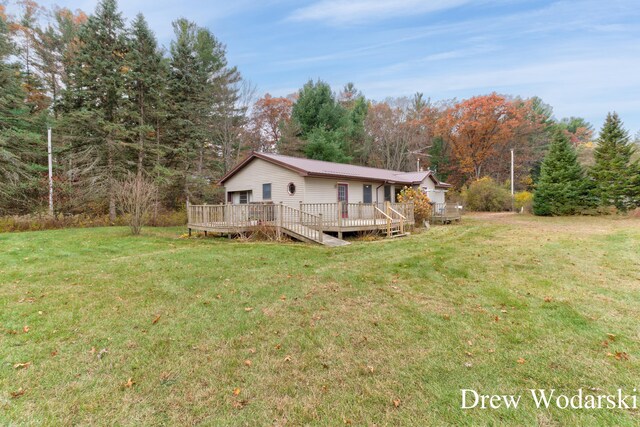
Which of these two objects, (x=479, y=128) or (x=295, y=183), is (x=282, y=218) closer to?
(x=295, y=183)

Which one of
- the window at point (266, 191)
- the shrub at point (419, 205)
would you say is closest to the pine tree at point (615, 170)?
the shrub at point (419, 205)

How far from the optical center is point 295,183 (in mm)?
13648

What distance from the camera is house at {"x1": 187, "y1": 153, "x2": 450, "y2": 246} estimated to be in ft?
36.0

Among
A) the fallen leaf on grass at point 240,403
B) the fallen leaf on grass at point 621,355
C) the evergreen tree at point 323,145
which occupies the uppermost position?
the evergreen tree at point 323,145

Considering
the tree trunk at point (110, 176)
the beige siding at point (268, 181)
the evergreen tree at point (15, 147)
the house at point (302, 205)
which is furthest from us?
the tree trunk at point (110, 176)

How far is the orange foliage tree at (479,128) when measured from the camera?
3172 centimetres

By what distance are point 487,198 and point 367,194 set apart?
15901 mm

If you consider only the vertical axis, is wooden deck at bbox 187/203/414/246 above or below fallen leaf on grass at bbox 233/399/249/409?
above

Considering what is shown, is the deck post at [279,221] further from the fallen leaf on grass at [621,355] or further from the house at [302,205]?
the fallen leaf on grass at [621,355]

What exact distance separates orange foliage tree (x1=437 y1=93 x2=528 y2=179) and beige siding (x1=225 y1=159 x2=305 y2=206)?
26982 millimetres

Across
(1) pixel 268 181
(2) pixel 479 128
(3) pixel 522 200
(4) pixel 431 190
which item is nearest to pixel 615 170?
(3) pixel 522 200

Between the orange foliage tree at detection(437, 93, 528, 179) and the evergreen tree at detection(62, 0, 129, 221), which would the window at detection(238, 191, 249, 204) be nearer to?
the evergreen tree at detection(62, 0, 129, 221)

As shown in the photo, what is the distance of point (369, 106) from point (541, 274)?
34097 millimetres

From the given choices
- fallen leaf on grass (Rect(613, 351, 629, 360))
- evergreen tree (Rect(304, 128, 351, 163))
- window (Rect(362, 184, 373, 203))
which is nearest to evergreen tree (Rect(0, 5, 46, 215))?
window (Rect(362, 184, 373, 203))
